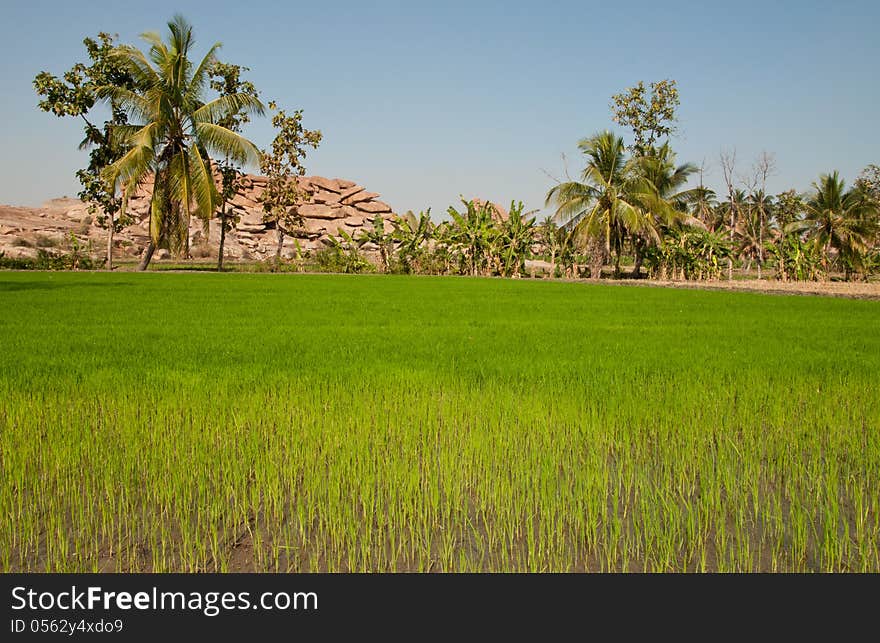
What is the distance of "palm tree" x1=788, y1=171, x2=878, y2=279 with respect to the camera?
82.8 feet

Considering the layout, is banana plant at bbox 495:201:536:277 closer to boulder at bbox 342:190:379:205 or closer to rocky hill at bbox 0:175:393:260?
rocky hill at bbox 0:175:393:260

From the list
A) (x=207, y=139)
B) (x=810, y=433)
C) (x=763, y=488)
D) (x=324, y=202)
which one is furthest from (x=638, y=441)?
(x=324, y=202)

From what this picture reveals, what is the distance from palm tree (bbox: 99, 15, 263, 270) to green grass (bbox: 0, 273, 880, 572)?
15468 mm

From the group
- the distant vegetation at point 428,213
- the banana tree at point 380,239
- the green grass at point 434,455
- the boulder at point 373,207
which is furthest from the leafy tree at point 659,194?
the boulder at point 373,207

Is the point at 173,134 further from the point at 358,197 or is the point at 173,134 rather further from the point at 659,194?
the point at 358,197

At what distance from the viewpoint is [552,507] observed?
2.40m

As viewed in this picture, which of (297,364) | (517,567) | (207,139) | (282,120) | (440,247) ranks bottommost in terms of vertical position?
(517,567)

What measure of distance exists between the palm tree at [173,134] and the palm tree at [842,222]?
67.0 feet

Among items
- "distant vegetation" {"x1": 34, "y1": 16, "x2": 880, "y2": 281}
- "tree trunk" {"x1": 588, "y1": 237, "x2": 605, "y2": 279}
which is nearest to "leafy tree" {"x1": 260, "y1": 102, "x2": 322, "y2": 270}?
"distant vegetation" {"x1": 34, "y1": 16, "x2": 880, "y2": 281}

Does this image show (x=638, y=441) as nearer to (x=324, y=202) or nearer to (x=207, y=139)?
(x=207, y=139)

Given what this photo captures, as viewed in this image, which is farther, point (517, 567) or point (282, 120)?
point (282, 120)

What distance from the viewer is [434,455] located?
3.01 m

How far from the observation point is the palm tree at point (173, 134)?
65.8ft

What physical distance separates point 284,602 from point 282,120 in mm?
25834
